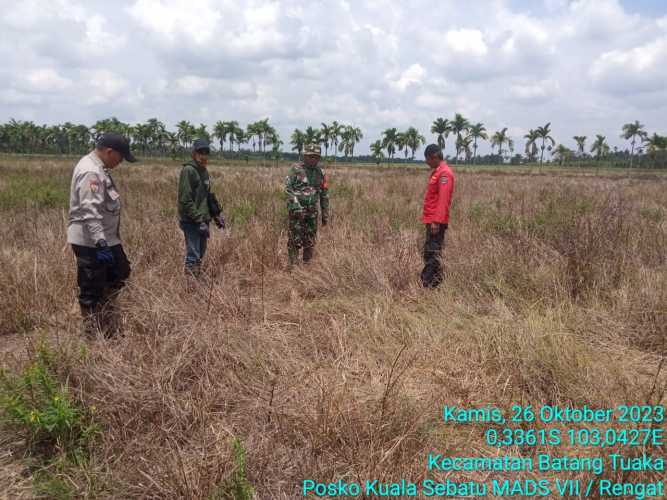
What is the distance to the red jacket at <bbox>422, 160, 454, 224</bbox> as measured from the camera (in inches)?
164

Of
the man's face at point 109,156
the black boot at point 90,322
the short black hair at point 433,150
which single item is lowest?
the black boot at point 90,322

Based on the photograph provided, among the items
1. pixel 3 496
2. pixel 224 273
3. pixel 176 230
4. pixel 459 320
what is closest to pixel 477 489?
pixel 459 320

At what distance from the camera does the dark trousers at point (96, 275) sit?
2865 millimetres

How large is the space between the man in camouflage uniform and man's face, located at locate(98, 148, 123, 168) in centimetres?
225

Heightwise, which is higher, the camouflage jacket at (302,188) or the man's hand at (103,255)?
the camouflage jacket at (302,188)

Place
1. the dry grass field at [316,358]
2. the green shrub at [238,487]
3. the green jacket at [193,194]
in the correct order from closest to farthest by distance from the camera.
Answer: the green shrub at [238,487] < the dry grass field at [316,358] < the green jacket at [193,194]

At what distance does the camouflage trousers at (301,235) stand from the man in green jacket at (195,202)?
3.69 ft

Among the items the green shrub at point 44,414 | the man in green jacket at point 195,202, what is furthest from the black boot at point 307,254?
the green shrub at point 44,414

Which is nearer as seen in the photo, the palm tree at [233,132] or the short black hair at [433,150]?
the short black hair at [433,150]

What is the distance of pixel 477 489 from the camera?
1.73 metres

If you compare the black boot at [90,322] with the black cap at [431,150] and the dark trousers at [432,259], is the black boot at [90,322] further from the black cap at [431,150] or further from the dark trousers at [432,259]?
the black cap at [431,150]

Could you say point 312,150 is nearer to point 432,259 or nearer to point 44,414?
point 432,259

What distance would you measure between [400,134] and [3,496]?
253 feet

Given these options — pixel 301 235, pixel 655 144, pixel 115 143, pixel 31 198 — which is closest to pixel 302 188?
pixel 301 235
